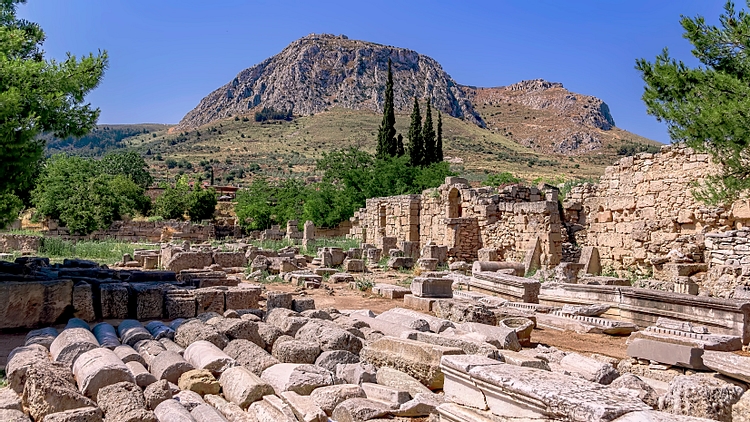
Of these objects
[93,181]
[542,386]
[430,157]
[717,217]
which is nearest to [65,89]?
[542,386]

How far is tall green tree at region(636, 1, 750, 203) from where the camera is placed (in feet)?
34.1

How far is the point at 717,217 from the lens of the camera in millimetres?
13039

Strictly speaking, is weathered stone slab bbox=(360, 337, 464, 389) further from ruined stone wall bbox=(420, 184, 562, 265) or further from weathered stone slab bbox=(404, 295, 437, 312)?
ruined stone wall bbox=(420, 184, 562, 265)

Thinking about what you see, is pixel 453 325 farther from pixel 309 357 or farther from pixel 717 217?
pixel 717 217

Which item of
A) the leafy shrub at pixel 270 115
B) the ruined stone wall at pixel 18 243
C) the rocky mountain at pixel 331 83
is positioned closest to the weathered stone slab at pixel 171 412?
the ruined stone wall at pixel 18 243

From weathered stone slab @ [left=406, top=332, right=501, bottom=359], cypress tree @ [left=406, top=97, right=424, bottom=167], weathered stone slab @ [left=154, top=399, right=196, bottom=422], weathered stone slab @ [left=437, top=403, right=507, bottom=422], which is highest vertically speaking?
cypress tree @ [left=406, top=97, right=424, bottom=167]

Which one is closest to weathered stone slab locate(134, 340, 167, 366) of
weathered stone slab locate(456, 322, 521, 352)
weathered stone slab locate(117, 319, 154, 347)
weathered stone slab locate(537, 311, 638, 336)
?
weathered stone slab locate(117, 319, 154, 347)

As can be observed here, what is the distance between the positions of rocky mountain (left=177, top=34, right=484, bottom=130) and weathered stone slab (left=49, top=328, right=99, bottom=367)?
10287 cm

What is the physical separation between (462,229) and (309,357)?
1451 centimetres

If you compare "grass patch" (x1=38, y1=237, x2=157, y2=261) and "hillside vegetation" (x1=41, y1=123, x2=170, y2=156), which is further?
"hillside vegetation" (x1=41, y1=123, x2=170, y2=156)

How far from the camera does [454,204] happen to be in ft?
71.9

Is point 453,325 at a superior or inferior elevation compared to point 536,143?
inferior

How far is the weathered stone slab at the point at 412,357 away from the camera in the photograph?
5.54 m

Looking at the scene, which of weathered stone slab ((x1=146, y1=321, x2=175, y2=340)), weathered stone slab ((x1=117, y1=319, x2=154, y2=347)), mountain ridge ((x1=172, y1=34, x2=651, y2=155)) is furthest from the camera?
mountain ridge ((x1=172, y1=34, x2=651, y2=155))
